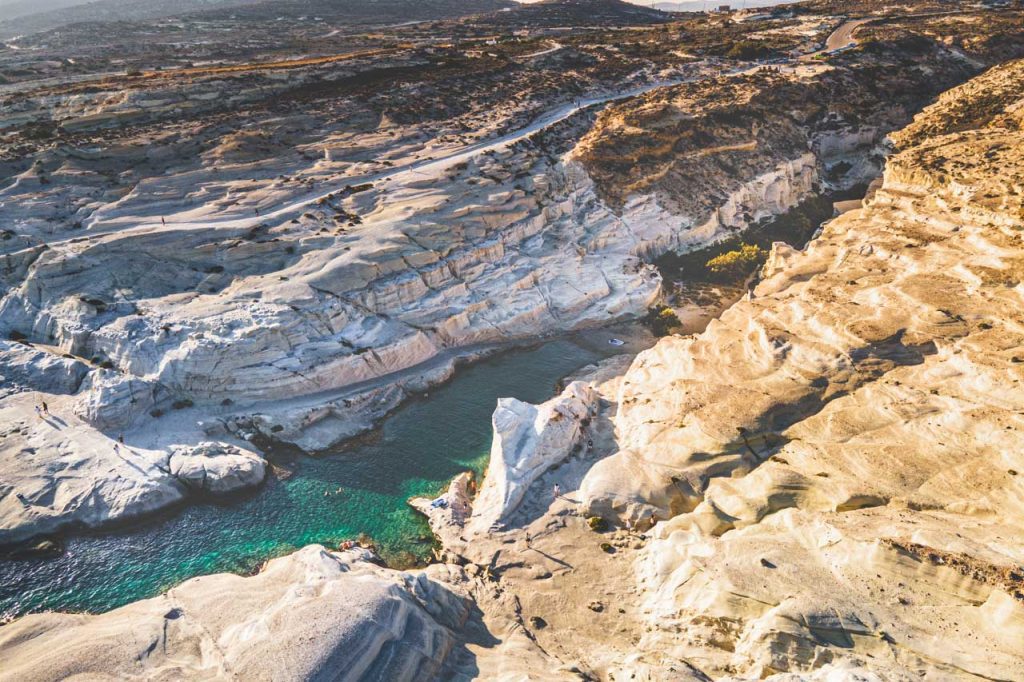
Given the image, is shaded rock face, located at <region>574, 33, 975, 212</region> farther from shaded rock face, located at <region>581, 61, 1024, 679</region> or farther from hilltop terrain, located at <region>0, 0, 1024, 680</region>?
shaded rock face, located at <region>581, 61, 1024, 679</region>

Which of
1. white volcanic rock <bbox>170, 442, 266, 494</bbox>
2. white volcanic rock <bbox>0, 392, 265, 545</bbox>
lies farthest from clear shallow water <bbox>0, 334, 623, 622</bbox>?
white volcanic rock <bbox>0, 392, 265, 545</bbox>


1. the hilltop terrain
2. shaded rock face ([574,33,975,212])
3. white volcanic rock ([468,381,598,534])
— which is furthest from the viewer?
shaded rock face ([574,33,975,212])

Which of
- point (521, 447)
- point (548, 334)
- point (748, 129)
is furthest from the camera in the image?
point (748, 129)

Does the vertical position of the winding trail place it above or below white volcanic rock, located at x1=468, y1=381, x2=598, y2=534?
above

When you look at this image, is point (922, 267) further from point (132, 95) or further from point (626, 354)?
point (132, 95)

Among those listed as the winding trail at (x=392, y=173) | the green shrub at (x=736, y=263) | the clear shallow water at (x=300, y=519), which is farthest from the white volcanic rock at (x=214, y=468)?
the green shrub at (x=736, y=263)

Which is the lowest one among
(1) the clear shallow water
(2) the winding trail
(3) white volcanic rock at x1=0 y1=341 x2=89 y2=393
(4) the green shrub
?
(1) the clear shallow water

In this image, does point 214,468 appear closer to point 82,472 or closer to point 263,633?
point 82,472

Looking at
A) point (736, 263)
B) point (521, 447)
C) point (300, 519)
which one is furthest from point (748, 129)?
point (300, 519)
